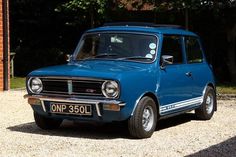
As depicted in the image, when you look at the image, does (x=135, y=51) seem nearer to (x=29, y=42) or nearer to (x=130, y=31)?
Result: (x=130, y=31)

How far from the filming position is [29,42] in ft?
80.7

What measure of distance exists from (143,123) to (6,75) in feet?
29.4

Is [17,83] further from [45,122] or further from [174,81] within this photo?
[174,81]

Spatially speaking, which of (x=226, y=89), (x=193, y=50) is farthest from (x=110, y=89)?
(x=226, y=89)

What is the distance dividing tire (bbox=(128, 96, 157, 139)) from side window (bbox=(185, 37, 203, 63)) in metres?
1.95

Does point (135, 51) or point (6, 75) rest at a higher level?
point (135, 51)

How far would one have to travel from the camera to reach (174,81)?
9531 millimetres

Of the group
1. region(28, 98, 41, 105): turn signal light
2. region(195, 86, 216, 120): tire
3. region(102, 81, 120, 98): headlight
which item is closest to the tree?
region(195, 86, 216, 120): tire

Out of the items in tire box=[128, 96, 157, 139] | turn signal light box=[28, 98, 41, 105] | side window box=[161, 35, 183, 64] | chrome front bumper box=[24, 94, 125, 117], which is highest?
side window box=[161, 35, 183, 64]

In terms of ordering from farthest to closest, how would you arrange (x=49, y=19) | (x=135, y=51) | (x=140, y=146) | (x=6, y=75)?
(x=49, y=19) < (x=6, y=75) < (x=135, y=51) < (x=140, y=146)

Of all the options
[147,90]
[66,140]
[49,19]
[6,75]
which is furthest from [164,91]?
[49,19]

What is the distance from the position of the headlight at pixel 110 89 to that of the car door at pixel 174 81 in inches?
42.4

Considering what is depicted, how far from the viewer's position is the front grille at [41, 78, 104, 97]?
8352 mm

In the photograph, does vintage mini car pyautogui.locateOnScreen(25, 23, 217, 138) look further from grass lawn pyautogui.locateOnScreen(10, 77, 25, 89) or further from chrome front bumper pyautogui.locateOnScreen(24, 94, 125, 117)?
grass lawn pyautogui.locateOnScreen(10, 77, 25, 89)
